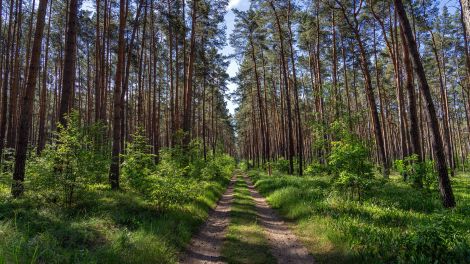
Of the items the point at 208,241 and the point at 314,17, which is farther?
the point at 314,17

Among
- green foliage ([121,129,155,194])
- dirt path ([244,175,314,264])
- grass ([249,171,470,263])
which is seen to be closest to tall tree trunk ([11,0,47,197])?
green foliage ([121,129,155,194])

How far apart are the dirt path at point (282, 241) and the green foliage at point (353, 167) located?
2561 mm

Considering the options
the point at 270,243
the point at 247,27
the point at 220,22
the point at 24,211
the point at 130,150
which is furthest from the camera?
the point at 247,27

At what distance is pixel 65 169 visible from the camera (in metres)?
7.61

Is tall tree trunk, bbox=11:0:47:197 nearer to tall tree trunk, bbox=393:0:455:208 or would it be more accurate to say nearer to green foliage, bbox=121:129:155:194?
green foliage, bbox=121:129:155:194

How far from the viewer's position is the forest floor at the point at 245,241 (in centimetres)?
625

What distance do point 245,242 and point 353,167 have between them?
4.80 meters

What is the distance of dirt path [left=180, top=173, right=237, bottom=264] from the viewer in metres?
6.30

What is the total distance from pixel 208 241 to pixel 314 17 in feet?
67.7

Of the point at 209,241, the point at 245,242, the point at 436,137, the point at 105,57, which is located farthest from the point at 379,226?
the point at 105,57

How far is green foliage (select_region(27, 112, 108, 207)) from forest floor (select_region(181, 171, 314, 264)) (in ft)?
11.3

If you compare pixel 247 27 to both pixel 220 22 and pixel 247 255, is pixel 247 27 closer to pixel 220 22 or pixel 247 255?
pixel 220 22

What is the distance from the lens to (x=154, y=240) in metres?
6.10

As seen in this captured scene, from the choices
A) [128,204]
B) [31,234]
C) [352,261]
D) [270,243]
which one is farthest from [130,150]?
[352,261]
